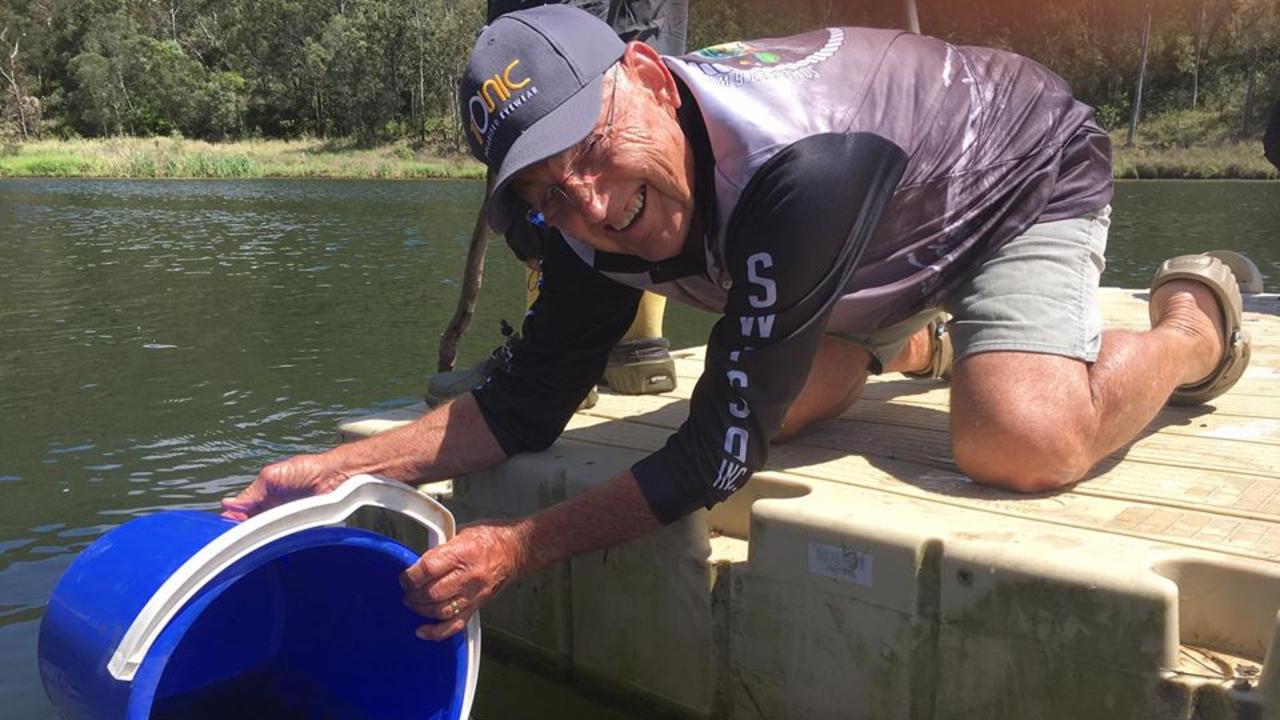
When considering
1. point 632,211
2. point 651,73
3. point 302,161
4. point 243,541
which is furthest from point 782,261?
point 302,161

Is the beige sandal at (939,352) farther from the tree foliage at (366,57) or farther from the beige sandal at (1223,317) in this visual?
the tree foliage at (366,57)

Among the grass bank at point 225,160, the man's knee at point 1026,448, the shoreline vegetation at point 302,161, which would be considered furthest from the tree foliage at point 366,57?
the man's knee at point 1026,448

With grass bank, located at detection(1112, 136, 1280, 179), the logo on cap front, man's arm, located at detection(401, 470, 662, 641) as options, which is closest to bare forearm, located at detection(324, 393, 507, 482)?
man's arm, located at detection(401, 470, 662, 641)

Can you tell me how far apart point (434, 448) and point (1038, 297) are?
4.89 feet

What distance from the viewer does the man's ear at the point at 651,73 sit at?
208cm

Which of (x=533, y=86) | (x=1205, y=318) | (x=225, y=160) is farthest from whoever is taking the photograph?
(x=225, y=160)

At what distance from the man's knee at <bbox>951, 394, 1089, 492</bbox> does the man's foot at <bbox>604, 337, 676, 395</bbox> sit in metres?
1.33

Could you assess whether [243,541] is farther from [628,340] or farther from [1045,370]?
[628,340]

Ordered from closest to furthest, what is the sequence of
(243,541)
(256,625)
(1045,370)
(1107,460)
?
(243,541) < (1045,370) < (1107,460) < (256,625)

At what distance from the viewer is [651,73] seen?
2113 millimetres

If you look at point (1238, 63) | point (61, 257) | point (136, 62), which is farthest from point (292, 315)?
point (136, 62)

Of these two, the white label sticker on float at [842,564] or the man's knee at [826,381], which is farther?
the man's knee at [826,381]

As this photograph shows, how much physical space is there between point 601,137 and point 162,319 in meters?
7.65

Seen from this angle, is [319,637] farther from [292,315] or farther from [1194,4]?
[1194,4]
